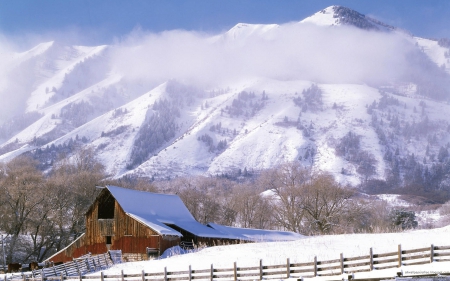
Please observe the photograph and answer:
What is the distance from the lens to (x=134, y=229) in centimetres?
7100

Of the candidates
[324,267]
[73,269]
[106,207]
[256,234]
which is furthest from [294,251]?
[256,234]

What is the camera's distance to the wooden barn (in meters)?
69.4

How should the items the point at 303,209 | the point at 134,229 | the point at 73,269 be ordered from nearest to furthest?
1. the point at 73,269
2. the point at 134,229
3. the point at 303,209

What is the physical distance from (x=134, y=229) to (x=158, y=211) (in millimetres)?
8542

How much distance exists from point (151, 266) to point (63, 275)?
7.86 m

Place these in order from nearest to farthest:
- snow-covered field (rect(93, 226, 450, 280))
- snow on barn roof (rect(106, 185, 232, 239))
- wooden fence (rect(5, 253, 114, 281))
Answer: snow-covered field (rect(93, 226, 450, 280)) < wooden fence (rect(5, 253, 114, 281)) < snow on barn roof (rect(106, 185, 232, 239))

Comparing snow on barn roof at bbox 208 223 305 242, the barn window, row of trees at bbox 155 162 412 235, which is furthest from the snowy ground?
row of trees at bbox 155 162 412 235

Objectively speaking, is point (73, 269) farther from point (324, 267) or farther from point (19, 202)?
point (19, 202)

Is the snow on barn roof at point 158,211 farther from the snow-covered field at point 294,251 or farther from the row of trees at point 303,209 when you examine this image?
the row of trees at point 303,209

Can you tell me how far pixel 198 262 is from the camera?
5134 cm

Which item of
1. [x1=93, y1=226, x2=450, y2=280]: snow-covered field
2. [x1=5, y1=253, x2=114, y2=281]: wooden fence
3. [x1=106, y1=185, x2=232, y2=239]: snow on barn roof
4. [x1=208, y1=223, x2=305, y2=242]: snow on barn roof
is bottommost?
[x1=5, y1=253, x2=114, y2=281]: wooden fence

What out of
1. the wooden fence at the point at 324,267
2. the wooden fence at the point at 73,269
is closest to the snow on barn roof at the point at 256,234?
the wooden fence at the point at 73,269

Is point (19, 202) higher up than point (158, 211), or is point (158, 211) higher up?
point (19, 202)

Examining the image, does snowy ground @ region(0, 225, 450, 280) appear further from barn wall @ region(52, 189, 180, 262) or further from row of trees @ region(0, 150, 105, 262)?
row of trees @ region(0, 150, 105, 262)
